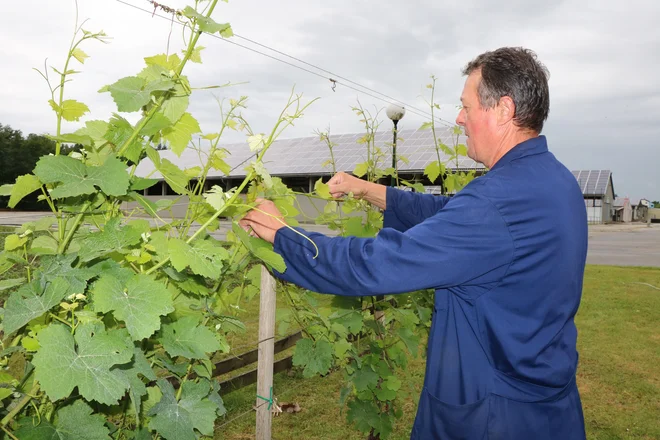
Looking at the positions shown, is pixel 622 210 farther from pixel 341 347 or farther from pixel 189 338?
pixel 189 338

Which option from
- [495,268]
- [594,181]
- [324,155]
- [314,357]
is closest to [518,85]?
[495,268]

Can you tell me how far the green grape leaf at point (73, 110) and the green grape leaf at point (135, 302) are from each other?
1.33ft

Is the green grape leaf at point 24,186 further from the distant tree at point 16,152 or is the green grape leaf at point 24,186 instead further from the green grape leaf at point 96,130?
the distant tree at point 16,152

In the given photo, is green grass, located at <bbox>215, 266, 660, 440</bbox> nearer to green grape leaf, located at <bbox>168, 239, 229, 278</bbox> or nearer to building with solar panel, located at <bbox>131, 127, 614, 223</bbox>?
green grape leaf, located at <bbox>168, 239, 229, 278</bbox>

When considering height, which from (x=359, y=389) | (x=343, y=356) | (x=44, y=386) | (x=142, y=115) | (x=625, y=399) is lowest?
(x=625, y=399)

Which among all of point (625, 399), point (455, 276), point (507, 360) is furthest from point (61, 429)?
point (625, 399)

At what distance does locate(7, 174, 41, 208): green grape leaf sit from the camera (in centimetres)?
105

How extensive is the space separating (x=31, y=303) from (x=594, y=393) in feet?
16.0

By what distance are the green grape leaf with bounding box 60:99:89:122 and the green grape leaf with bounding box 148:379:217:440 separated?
2.10 feet

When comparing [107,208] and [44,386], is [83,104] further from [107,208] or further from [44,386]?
[44,386]

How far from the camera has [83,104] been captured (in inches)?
44.6

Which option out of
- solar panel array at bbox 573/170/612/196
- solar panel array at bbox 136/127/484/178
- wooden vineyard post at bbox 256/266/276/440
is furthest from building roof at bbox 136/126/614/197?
solar panel array at bbox 573/170/612/196

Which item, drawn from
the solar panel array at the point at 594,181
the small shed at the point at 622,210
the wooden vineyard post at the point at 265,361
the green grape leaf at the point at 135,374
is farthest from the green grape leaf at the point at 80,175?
the small shed at the point at 622,210

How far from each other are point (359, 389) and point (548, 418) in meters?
1.42
